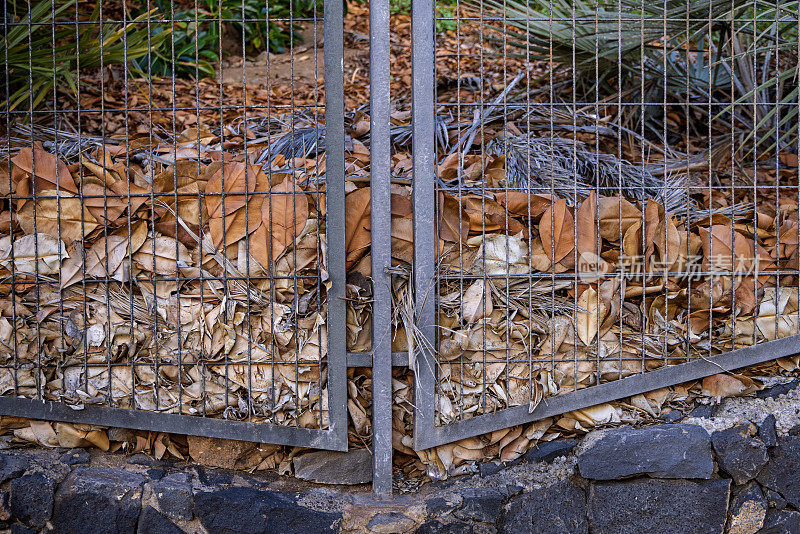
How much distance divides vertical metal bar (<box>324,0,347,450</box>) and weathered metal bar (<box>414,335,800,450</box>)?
12.4 inches

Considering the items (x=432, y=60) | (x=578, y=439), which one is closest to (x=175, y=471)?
(x=578, y=439)

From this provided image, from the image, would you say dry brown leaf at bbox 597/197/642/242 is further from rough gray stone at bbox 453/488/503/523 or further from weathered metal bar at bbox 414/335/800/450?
rough gray stone at bbox 453/488/503/523

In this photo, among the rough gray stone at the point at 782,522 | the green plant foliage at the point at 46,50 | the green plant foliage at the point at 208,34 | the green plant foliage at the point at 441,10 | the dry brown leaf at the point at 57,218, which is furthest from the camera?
the green plant foliage at the point at 441,10

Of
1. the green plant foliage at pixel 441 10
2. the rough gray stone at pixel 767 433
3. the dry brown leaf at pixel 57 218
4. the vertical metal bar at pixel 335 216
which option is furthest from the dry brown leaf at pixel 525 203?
the green plant foliage at pixel 441 10

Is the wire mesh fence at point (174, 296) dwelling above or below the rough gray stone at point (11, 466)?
above

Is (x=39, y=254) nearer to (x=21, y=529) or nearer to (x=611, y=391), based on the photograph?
(x=21, y=529)

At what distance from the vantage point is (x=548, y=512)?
2.42 m

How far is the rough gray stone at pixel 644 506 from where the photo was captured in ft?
8.02

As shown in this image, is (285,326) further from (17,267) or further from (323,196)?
(17,267)

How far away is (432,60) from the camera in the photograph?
2.27 m

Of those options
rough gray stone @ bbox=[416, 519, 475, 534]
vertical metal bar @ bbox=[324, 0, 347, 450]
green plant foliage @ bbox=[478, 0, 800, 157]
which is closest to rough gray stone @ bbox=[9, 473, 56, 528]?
vertical metal bar @ bbox=[324, 0, 347, 450]

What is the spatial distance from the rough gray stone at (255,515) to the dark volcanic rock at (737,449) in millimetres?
1421

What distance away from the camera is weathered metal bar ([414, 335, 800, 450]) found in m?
2.39

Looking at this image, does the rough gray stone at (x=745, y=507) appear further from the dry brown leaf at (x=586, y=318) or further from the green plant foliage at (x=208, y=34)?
the green plant foliage at (x=208, y=34)
